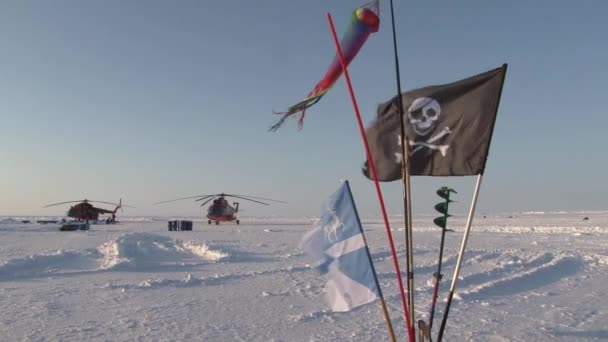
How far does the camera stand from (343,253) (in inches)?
137

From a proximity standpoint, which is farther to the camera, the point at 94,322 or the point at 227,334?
the point at 94,322

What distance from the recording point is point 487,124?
3404mm

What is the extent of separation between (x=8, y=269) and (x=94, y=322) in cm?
631

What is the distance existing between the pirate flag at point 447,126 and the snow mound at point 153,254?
370 inches

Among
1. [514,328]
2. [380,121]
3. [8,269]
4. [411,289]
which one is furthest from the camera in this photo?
[8,269]

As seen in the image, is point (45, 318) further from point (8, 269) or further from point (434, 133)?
point (434, 133)

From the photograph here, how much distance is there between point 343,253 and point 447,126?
60.5 inches

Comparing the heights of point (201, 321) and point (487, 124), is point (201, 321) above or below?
below

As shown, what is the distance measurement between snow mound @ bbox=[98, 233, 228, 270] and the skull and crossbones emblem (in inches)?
379

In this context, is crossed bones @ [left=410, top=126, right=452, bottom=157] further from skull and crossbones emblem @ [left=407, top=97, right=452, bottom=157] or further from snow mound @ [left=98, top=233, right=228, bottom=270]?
snow mound @ [left=98, top=233, right=228, bottom=270]

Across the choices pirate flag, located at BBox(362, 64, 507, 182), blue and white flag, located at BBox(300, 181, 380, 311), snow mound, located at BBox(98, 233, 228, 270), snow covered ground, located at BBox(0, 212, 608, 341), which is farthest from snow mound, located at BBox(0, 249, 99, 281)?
pirate flag, located at BBox(362, 64, 507, 182)

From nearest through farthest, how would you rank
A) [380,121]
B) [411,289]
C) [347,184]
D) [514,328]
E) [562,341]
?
[411,289], [347,184], [380,121], [562,341], [514,328]

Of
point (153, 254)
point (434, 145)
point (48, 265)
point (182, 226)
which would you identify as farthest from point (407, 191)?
point (182, 226)

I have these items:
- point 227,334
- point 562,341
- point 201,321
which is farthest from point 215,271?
point 562,341
